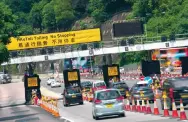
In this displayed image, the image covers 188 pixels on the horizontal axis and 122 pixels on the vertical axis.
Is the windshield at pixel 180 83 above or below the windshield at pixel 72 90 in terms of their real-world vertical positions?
above

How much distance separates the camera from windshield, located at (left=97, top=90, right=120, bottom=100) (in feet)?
111

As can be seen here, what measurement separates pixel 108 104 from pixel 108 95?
1.80 ft

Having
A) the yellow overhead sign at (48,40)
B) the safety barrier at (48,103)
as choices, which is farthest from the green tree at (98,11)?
the safety barrier at (48,103)

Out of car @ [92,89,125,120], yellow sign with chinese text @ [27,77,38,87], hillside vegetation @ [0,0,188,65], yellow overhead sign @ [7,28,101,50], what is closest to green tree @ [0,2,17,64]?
hillside vegetation @ [0,0,188,65]

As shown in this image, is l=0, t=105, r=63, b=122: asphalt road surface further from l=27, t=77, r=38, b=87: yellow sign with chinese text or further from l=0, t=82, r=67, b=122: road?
l=27, t=77, r=38, b=87: yellow sign with chinese text

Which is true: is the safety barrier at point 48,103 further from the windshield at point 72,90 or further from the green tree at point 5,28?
the green tree at point 5,28

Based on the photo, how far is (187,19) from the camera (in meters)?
112

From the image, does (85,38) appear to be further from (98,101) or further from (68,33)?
(98,101)

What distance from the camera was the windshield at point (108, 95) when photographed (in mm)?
33812

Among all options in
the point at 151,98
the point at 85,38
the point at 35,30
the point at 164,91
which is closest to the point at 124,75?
the point at 85,38

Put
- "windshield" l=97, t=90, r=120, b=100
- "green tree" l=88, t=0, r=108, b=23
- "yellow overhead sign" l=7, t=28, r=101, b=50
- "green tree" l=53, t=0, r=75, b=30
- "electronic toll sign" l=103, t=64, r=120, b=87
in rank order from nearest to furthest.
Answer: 1. "windshield" l=97, t=90, r=120, b=100
2. "electronic toll sign" l=103, t=64, r=120, b=87
3. "yellow overhead sign" l=7, t=28, r=101, b=50
4. "green tree" l=88, t=0, r=108, b=23
5. "green tree" l=53, t=0, r=75, b=30

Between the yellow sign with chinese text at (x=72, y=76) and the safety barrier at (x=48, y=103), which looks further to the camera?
the yellow sign with chinese text at (x=72, y=76)

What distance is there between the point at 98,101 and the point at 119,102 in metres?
1.16

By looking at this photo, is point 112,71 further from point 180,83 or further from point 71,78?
point 180,83
